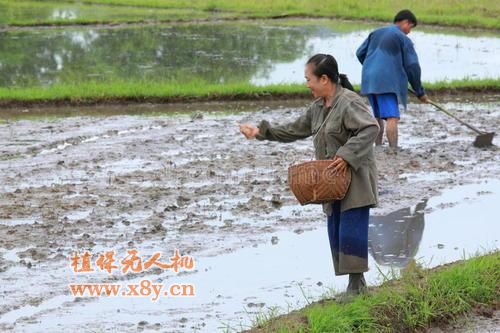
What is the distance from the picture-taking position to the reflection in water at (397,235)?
5.68 m

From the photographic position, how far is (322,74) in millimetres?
4426

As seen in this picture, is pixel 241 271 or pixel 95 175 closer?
pixel 241 271

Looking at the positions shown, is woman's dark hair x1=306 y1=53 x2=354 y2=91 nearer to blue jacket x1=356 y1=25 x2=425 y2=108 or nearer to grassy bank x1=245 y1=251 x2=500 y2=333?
grassy bank x1=245 y1=251 x2=500 y2=333

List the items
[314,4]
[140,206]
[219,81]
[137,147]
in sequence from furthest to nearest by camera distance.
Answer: [314,4], [219,81], [137,147], [140,206]

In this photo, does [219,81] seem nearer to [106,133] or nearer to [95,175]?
[106,133]

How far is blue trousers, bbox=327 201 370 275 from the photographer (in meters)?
4.48

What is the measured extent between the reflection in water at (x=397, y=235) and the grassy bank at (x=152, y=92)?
17.5 ft

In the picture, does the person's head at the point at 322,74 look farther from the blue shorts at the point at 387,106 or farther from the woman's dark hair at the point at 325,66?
the blue shorts at the point at 387,106

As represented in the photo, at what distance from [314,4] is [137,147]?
53.5 feet

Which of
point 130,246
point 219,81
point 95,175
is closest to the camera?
point 130,246

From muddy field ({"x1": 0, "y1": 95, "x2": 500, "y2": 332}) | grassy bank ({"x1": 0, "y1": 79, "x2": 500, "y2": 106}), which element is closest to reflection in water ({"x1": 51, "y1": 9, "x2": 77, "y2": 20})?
grassy bank ({"x1": 0, "y1": 79, "x2": 500, "y2": 106})

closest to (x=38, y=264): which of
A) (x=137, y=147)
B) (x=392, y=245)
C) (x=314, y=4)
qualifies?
(x=392, y=245)

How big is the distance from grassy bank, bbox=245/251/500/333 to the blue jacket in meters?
3.71

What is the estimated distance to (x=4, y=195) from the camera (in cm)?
696
